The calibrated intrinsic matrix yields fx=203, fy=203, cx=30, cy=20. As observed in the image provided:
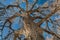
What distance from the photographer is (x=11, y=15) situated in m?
1.97

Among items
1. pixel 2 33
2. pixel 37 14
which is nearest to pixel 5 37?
pixel 2 33

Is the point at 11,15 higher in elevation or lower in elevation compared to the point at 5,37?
higher

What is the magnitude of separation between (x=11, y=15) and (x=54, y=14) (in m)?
0.41

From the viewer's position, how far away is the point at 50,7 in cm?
196

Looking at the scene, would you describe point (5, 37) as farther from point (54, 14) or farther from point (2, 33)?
point (54, 14)

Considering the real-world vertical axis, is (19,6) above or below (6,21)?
above

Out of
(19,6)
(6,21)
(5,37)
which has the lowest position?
(5,37)

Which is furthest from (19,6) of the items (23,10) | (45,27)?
(45,27)

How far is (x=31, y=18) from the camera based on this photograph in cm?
195

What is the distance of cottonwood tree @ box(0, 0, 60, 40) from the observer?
192 centimetres

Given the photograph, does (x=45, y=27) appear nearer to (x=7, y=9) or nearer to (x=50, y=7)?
(x=50, y=7)

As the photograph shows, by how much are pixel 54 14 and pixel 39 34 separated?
24 cm

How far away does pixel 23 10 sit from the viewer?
1.97 metres

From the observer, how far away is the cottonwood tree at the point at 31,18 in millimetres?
1919
